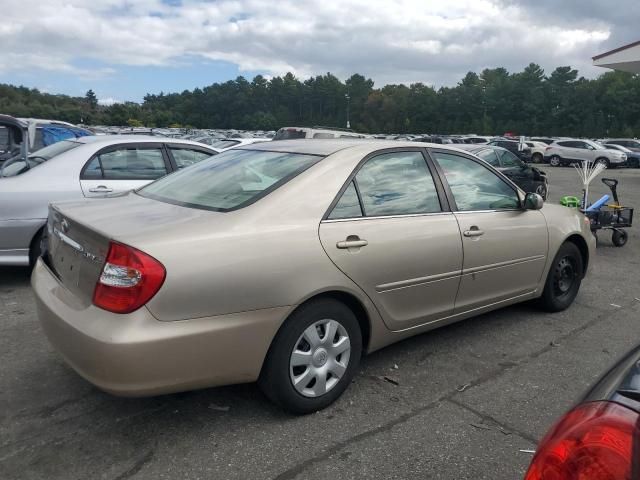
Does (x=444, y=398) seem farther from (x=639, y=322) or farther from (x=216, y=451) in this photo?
(x=639, y=322)

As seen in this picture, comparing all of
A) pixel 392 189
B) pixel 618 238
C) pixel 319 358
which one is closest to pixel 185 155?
pixel 392 189

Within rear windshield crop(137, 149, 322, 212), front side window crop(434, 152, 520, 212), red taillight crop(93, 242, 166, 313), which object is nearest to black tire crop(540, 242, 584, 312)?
front side window crop(434, 152, 520, 212)

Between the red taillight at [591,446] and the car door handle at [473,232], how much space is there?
2529mm

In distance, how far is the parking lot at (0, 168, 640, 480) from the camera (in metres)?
2.62

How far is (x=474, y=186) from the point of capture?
4145 mm

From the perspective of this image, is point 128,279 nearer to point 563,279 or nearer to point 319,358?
point 319,358

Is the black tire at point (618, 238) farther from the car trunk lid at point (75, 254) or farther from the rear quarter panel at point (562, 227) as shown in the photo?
the car trunk lid at point (75, 254)

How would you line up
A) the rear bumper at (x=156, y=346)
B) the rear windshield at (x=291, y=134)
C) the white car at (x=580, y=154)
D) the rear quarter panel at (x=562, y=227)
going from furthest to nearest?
the white car at (x=580, y=154) → the rear windshield at (x=291, y=134) → the rear quarter panel at (x=562, y=227) → the rear bumper at (x=156, y=346)

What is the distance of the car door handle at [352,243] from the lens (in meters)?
3.10

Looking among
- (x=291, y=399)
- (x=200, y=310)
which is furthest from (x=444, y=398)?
(x=200, y=310)

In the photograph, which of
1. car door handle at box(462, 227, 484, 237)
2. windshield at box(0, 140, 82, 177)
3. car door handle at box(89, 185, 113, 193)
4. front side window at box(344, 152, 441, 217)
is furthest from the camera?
car door handle at box(89, 185, 113, 193)

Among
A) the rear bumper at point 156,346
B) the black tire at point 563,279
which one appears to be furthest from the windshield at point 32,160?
the black tire at point 563,279

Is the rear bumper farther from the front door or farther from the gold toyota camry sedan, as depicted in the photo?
the front door

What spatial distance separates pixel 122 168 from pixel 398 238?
368 cm
